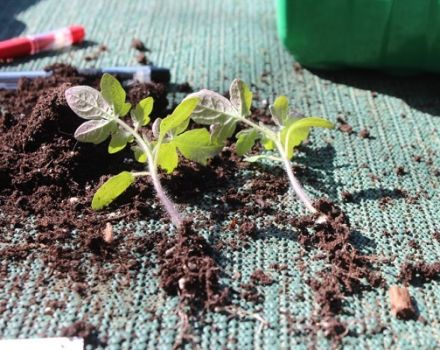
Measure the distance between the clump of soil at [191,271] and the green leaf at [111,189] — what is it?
0.09m

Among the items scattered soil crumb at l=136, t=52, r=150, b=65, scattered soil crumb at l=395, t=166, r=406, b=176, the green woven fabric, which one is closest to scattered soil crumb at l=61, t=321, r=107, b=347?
the green woven fabric

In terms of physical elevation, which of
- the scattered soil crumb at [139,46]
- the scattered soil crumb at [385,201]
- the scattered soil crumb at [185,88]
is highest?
the scattered soil crumb at [385,201]

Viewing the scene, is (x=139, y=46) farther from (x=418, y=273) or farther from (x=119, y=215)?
(x=418, y=273)

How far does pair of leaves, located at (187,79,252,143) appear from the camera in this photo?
31.8 inches

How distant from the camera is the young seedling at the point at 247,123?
2.65ft

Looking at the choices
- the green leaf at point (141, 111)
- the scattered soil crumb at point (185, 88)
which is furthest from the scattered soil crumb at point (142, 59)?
the green leaf at point (141, 111)

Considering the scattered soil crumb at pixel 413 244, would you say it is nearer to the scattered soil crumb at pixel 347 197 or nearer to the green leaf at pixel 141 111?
the scattered soil crumb at pixel 347 197

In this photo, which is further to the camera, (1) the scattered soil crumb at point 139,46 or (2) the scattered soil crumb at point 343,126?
(1) the scattered soil crumb at point 139,46

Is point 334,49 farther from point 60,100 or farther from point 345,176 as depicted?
point 60,100

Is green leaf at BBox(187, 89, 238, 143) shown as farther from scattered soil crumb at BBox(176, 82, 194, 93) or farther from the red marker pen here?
the red marker pen

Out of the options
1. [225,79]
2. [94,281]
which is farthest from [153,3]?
[94,281]

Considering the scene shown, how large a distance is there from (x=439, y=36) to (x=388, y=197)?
1.29 ft

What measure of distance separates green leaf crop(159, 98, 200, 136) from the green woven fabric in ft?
0.36

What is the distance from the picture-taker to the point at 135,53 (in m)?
1.21
